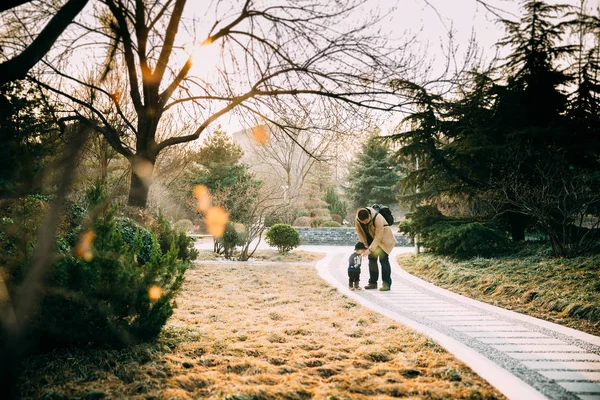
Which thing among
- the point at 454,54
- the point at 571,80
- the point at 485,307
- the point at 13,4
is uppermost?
the point at 571,80

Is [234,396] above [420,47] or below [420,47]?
below

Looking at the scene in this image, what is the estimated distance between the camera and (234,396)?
2.73 metres

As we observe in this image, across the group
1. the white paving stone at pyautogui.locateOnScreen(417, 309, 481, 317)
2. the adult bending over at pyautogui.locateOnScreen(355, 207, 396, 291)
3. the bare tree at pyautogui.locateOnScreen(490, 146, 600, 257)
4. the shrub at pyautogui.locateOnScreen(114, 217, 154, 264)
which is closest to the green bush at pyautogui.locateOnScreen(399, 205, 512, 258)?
the bare tree at pyautogui.locateOnScreen(490, 146, 600, 257)

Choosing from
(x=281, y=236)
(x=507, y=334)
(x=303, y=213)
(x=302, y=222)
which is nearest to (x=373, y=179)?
(x=303, y=213)

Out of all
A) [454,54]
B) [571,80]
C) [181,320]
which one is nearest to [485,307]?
[454,54]

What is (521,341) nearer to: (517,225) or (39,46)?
(39,46)

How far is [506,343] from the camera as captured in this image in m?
4.26

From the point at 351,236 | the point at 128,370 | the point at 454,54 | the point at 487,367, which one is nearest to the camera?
the point at 128,370

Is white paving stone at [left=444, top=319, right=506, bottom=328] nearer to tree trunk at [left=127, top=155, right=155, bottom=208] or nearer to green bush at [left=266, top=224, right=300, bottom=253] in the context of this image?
tree trunk at [left=127, top=155, right=155, bottom=208]

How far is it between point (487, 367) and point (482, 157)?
8587mm

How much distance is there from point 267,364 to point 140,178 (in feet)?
18.3

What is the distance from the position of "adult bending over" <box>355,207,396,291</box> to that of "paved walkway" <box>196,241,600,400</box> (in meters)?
0.58

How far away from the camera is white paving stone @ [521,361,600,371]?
11.6 feet

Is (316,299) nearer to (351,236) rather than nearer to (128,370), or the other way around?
(128,370)
